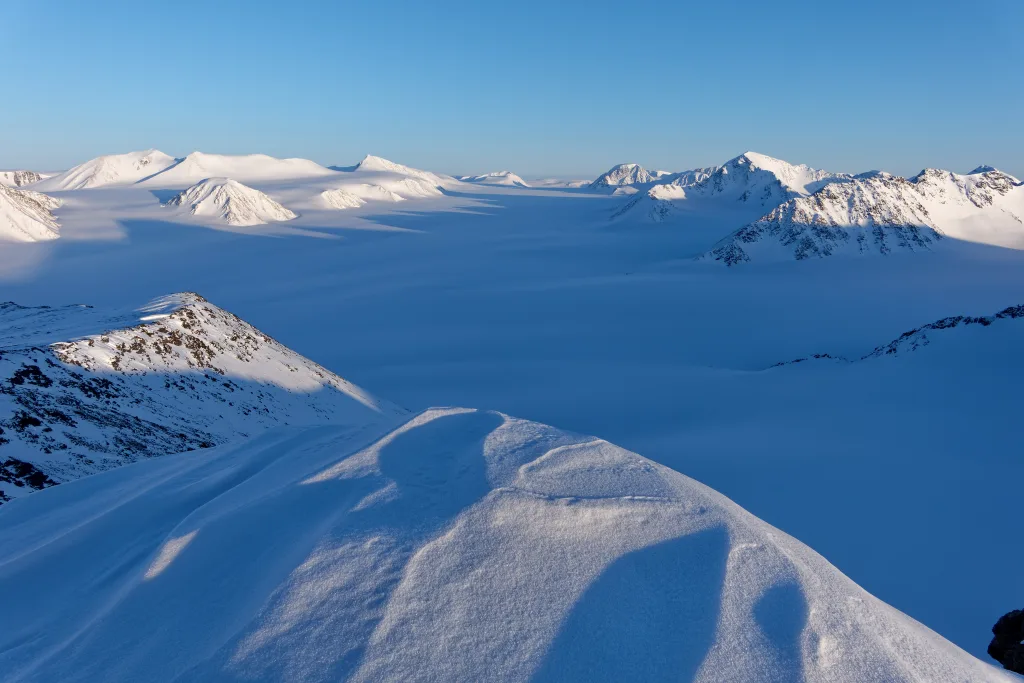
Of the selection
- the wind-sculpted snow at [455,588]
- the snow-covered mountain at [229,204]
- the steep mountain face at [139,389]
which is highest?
the snow-covered mountain at [229,204]

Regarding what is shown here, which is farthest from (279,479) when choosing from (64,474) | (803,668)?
(64,474)

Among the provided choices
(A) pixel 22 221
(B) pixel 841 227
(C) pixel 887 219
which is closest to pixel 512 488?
(B) pixel 841 227

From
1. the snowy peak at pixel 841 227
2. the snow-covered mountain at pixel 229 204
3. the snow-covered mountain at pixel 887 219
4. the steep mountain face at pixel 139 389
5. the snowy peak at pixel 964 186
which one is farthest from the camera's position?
the snow-covered mountain at pixel 229 204

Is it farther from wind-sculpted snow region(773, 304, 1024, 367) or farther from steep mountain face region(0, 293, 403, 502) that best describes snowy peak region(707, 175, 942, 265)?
steep mountain face region(0, 293, 403, 502)

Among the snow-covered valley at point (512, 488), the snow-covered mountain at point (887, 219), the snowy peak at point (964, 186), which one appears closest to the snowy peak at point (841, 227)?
the snow-covered mountain at point (887, 219)

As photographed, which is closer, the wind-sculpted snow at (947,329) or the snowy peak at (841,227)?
the wind-sculpted snow at (947,329)

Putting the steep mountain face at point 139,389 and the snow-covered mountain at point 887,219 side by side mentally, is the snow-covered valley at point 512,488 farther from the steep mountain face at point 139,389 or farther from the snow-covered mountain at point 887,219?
the snow-covered mountain at point 887,219
